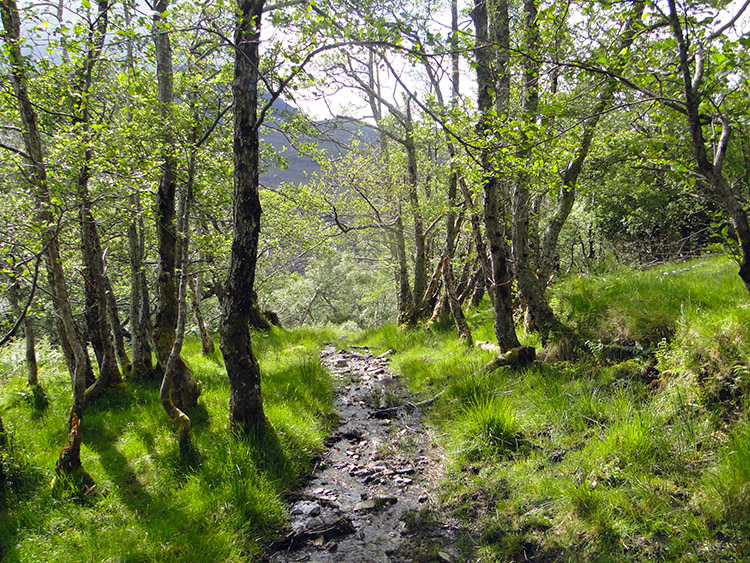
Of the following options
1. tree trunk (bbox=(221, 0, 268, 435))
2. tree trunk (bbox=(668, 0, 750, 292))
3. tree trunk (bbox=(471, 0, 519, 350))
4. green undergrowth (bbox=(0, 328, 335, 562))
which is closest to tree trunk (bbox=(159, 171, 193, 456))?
green undergrowth (bbox=(0, 328, 335, 562))

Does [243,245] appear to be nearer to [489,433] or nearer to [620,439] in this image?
[489,433]

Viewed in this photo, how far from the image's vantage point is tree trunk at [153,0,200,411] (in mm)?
6742

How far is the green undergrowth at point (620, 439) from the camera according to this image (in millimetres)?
3307

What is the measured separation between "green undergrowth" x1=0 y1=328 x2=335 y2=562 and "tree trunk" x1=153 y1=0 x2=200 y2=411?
0.49 metres

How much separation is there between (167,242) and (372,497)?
5.86m

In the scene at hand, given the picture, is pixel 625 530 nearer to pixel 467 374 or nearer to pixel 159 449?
pixel 467 374

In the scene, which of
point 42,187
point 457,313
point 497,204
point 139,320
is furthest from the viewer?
point 457,313

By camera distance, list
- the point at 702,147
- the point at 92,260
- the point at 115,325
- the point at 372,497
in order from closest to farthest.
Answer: the point at 702,147, the point at 372,497, the point at 92,260, the point at 115,325

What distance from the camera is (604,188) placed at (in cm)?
1722

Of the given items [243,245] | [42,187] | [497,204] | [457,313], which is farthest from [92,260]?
[457,313]

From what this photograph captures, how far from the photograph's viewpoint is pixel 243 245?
5.62 metres

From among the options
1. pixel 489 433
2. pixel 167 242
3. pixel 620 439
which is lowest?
pixel 489 433

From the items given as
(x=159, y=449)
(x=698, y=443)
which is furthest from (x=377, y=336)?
(x=698, y=443)

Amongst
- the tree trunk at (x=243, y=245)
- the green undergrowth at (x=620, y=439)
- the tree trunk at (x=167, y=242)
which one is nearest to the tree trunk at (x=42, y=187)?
the tree trunk at (x=167, y=242)
